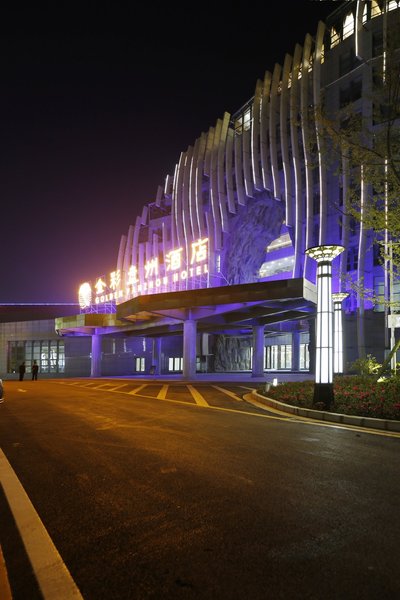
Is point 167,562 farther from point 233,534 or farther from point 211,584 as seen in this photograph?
point 233,534

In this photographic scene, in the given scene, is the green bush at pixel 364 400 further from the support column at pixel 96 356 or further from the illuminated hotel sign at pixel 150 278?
the support column at pixel 96 356

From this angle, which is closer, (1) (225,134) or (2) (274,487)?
(2) (274,487)

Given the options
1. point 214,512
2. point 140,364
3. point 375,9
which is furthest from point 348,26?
point 214,512

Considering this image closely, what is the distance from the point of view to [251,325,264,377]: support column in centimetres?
3656

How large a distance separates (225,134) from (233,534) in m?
52.2

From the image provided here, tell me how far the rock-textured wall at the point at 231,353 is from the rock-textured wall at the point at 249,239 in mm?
7888

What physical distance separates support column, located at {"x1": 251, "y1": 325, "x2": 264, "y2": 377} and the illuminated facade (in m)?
0.09

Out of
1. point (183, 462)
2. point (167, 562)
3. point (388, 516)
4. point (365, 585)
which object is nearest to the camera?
point (365, 585)

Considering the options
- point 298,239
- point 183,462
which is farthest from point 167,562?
point 298,239

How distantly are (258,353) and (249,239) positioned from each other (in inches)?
683

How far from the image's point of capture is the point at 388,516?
4.29m

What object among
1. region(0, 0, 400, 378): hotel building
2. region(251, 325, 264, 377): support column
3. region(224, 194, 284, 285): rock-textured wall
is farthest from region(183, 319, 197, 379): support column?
region(224, 194, 284, 285): rock-textured wall

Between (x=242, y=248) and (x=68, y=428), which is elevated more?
(x=242, y=248)

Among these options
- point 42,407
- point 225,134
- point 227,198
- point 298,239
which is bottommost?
point 42,407
